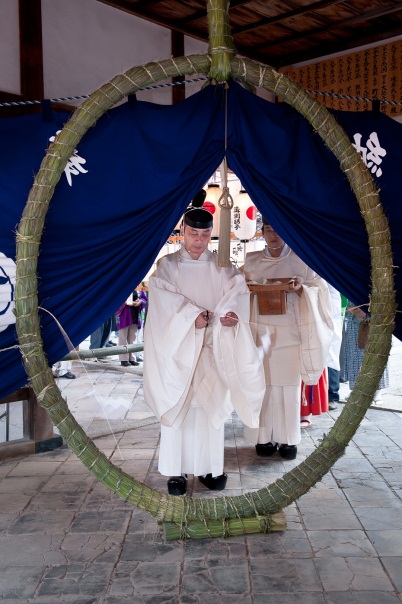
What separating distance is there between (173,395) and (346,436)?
1.18 meters

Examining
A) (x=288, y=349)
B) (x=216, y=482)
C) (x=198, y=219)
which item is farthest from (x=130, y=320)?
(x=198, y=219)

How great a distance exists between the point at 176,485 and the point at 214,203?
11.1 feet

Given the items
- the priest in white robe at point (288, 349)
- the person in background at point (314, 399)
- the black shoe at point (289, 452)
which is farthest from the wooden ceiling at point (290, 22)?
the black shoe at point (289, 452)

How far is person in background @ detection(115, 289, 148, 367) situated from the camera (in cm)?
1077

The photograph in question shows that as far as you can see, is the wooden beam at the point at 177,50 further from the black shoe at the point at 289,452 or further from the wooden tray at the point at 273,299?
the black shoe at the point at 289,452

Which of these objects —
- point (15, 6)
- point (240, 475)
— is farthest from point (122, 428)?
point (15, 6)

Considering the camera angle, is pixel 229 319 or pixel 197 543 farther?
pixel 229 319

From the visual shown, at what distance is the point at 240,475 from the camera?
5105 mm

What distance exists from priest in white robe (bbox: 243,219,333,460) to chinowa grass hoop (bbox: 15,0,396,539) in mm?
1447

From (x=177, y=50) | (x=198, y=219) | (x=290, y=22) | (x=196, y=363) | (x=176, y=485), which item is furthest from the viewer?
(x=177, y=50)

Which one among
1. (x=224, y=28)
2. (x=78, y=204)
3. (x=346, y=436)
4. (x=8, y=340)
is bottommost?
(x=346, y=436)

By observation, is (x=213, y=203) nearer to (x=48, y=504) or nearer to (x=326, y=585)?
(x=48, y=504)

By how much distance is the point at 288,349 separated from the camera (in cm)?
549

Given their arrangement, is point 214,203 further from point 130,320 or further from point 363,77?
point 130,320
